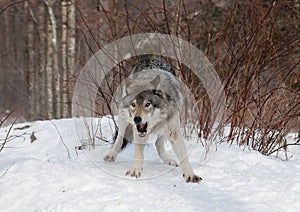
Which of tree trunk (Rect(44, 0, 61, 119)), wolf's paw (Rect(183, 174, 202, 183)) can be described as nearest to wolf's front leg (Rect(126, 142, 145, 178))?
wolf's paw (Rect(183, 174, 202, 183))

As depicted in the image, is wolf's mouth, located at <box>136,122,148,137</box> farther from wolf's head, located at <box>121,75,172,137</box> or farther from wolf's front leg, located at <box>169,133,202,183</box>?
wolf's front leg, located at <box>169,133,202,183</box>

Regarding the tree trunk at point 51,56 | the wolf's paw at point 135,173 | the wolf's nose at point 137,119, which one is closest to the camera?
the wolf's nose at point 137,119

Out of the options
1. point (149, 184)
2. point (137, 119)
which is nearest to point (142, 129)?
point (137, 119)

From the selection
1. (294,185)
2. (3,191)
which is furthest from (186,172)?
(3,191)

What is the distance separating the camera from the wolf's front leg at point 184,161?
3.17 metres

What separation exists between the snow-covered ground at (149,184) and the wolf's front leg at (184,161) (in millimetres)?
63

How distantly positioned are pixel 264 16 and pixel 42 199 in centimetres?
271

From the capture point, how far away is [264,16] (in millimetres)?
3820

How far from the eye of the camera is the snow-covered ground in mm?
2727

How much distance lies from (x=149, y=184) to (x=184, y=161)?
14.9 inches

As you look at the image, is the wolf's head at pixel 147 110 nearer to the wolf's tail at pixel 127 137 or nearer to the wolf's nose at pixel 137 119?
the wolf's nose at pixel 137 119

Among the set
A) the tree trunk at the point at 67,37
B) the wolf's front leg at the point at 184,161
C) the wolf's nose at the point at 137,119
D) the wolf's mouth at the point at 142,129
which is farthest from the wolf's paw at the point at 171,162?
the tree trunk at the point at 67,37

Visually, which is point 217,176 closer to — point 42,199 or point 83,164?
point 83,164

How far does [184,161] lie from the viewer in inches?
127
